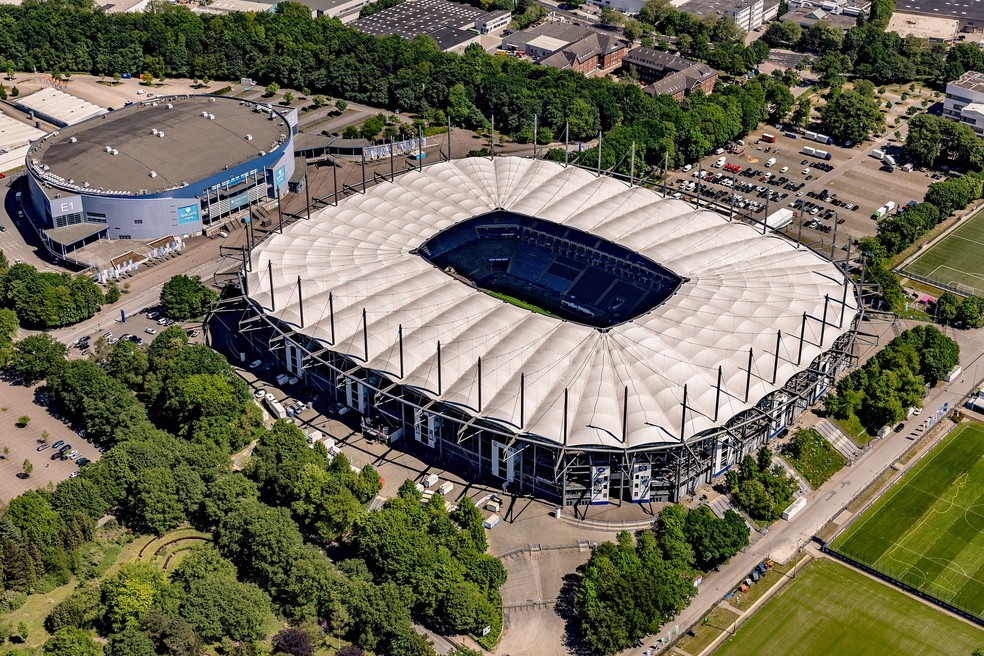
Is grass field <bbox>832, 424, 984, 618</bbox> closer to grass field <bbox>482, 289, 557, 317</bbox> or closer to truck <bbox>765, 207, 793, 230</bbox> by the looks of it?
grass field <bbox>482, 289, 557, 317</bbox>

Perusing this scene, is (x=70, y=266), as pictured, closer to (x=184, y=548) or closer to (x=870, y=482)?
(x=184, y=548)

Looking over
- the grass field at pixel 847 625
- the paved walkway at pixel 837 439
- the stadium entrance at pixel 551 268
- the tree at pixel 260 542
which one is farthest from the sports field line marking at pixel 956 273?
the tree at pixel 260 542

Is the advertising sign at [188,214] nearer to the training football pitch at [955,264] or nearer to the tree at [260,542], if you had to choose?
the tree at [260,542]

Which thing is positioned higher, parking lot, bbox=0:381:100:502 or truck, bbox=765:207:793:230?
truck, bbox=765:207:793:230

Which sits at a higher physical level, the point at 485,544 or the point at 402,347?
the point at 402,347

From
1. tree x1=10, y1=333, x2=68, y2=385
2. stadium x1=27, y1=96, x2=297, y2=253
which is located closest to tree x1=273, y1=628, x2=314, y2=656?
tree x1=10, y1=333, x2=68, y2=385

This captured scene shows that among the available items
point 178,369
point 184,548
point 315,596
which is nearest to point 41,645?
point 184,548

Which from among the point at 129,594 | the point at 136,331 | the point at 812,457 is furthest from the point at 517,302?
the point at 129,594

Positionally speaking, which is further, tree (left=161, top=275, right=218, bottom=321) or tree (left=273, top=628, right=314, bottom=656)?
tree (left=161, top=275, right=218, bottom=321)

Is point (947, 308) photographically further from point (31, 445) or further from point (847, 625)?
point (31, 445)
